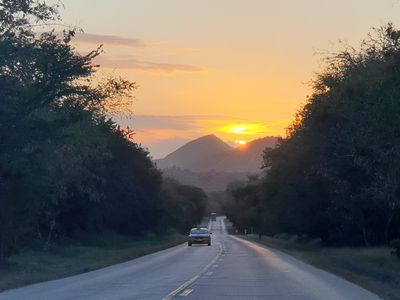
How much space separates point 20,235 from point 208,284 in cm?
1570

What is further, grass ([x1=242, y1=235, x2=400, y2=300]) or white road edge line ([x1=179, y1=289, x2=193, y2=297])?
grass ([x1=242, y1=235, x2=400, y2=300])

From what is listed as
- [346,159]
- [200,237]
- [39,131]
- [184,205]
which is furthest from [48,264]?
[184,205]

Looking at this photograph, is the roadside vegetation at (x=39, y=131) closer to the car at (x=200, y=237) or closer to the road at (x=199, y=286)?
the road at (x=199, y=286)

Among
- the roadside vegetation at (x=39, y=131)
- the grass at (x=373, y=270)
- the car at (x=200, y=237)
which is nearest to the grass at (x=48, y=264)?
the roadside vegetation at (x=39, y=131)

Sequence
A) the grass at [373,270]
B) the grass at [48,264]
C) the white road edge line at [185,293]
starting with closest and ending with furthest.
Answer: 1. the white road edge line at [185,293]
2. the grass at [373,270]
3. the grass at [48,264]

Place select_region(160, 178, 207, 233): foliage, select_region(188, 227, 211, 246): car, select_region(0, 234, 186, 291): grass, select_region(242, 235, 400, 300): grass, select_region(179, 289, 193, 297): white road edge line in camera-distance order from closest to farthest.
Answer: select_region(179, 289, 193, 297): white road edge line, select_region(242, 235, 400, 300): grass, select_region(0, 234, 186, 291): grass, select_region(188, 227, 211, 246): car, select_region(160, 178, 207, 233): foliage

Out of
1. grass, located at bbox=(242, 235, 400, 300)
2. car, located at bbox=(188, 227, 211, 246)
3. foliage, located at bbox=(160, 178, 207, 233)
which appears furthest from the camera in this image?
foliage, located at bbox=(160, 178, 207, 233)

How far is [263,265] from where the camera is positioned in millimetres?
37531

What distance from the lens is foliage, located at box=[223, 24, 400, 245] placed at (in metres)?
28.5

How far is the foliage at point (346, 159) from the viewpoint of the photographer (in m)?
28.5

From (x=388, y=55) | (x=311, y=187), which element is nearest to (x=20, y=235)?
(x=388, y=55)

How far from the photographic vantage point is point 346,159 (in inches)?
1833

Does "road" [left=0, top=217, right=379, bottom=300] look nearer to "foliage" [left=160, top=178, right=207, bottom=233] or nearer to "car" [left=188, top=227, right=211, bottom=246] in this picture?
"car" [left=188, top=227, right=211, bottom=246]

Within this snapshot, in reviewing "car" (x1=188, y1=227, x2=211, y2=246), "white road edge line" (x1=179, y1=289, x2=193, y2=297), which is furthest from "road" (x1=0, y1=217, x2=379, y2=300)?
"car" (x1=188, y1=227, x2=211, y2=246)
